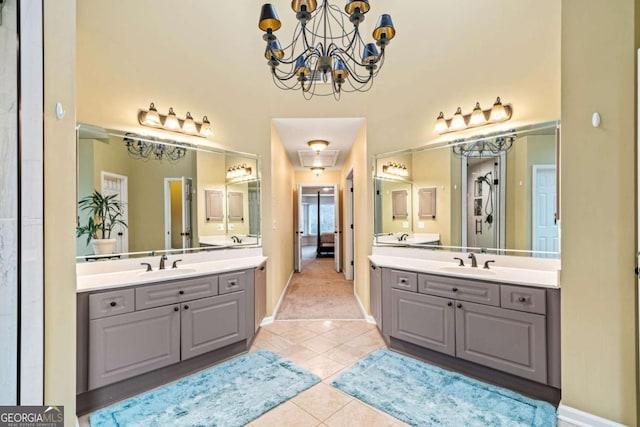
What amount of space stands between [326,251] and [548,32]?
7.49 metres

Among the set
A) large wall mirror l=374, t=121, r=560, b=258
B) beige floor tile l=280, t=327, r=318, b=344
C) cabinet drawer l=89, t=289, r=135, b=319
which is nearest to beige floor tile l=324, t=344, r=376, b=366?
beige floor tile l=280, t=327, r=318, b=344

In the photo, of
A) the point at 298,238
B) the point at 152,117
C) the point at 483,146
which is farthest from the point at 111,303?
the point at 298,238

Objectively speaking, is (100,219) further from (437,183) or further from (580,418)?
(580,418)

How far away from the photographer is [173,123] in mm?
2689

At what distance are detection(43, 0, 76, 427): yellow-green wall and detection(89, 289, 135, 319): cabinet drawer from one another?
0.27 m

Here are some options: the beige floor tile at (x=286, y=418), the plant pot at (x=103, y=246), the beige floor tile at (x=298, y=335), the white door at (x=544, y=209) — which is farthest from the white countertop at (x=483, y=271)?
the plant pot at (x=103, y=246)

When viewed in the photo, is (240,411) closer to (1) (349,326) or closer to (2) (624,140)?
(1) (349,326)

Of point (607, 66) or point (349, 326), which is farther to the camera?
point (349, 326)

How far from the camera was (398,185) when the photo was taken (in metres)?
3.22

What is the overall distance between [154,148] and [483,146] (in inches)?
122

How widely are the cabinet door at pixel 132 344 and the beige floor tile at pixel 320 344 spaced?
1200mm

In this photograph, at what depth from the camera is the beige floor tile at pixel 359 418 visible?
5.55 feet

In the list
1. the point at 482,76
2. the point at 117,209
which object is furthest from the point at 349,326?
→ the point at 482,76

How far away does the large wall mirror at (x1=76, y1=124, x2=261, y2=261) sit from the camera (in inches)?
88.7
